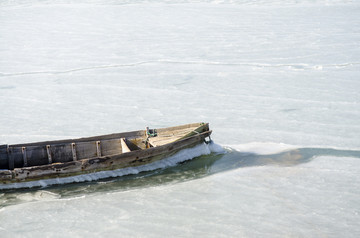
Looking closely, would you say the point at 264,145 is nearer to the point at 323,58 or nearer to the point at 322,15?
the point at 323,58

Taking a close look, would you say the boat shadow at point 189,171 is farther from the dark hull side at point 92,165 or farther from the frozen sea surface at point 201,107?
the dark hull side at point 92,165

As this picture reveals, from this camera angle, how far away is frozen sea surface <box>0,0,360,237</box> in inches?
371

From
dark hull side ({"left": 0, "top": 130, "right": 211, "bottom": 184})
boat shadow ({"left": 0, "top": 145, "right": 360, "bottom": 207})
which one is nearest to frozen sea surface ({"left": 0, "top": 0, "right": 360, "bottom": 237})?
boat shadow ({"left": 0, "top": 145, "right": 360, "bottom": 207})

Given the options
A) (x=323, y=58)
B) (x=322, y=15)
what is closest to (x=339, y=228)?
(x=323, y=58)

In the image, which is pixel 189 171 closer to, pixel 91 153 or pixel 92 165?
pixel 92 165

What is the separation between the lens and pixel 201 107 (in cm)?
1563

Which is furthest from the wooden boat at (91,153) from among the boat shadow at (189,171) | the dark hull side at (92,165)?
the boat shadow at (189,171)

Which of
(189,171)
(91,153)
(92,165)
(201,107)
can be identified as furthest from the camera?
(201,107)

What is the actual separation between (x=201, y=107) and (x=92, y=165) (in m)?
5.68

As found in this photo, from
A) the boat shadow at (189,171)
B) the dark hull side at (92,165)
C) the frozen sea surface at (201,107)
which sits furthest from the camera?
the boat shadow at (189,171)

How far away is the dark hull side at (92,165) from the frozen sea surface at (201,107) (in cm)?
33

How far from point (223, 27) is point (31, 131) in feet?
46.8

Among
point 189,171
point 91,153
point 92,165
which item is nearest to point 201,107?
point 189,171

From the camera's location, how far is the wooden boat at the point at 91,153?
1063cm
